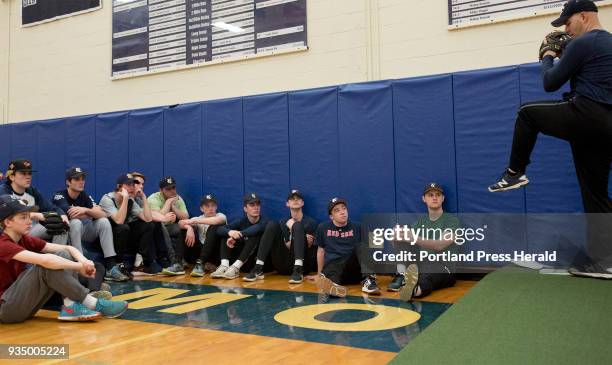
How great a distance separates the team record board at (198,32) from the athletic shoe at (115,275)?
11.3 feet

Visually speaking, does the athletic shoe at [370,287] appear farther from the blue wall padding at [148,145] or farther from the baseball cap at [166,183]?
the blue wall padding at [148,145]

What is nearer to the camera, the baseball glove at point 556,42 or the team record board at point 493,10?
the baseball glove at point 556,42

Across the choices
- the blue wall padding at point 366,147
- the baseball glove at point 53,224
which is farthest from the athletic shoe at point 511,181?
the baseball glove at point 53,224

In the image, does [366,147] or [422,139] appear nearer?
[422,139]

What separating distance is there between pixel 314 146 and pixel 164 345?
3.84 meters

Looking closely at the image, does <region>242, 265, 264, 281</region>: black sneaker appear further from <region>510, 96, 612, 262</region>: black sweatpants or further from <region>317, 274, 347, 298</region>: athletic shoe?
<region>510, 96, 612, 262</region>: black sweatpants

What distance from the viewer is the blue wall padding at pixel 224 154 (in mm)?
6805

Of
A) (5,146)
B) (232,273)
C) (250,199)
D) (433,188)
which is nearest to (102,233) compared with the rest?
(232,273)

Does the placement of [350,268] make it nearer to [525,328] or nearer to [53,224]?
[525,328]

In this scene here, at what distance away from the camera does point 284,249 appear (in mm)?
5918

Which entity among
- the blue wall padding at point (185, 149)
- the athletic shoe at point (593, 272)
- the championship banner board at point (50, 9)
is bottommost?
the athletic shoe at point (593, 272)

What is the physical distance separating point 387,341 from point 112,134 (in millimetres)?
6353

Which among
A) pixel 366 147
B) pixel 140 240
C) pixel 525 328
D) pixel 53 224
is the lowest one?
pixel 525 328

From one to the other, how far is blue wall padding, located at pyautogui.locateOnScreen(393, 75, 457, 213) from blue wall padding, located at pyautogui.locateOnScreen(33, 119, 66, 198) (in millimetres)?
5639
